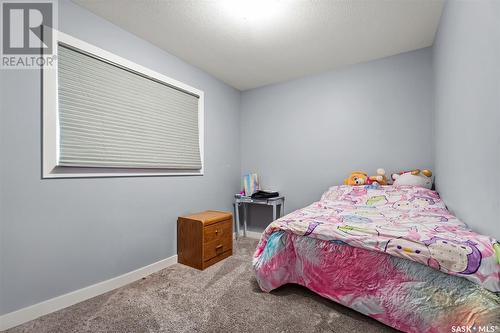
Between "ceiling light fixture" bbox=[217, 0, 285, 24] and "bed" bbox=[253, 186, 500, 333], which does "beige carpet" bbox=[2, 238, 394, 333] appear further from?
"ceiling light fixture" bbox=[217, 0, 285, 24]

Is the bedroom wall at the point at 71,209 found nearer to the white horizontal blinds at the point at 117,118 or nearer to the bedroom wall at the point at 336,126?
the white horizontal blinds at the point at 117,118

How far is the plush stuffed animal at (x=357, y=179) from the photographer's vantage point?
254 centimetres

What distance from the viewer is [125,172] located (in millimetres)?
2037

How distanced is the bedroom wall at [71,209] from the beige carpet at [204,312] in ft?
0.84

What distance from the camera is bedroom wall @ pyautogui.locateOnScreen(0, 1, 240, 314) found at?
55.8 inches

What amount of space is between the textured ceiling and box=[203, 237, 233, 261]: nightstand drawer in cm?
211

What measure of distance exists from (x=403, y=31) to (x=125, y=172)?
2985 millimetres

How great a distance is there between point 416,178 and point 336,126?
1083 mm

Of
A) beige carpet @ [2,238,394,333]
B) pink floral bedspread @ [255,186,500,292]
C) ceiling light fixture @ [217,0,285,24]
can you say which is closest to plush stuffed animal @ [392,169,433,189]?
pink floral bedspread @ [255,186,500,292]

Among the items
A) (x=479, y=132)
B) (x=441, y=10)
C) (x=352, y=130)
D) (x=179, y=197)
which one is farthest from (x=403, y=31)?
(x=179, y=197)

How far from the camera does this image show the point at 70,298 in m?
1.63

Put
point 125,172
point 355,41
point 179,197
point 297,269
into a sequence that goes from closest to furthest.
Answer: point 297,269 → point 125,172 → point 355,41 → point 179,197

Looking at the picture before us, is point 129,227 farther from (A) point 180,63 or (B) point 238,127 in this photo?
(B) point 238,127

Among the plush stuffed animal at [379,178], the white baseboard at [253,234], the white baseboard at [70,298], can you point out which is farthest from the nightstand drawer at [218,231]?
the plush stuffed animal at [379,178]
